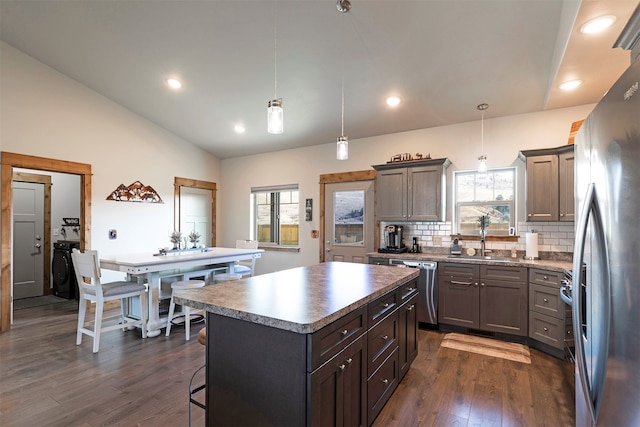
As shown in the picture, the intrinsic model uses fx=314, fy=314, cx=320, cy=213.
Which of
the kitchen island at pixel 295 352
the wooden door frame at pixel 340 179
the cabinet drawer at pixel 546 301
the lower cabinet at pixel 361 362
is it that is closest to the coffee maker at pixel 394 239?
the wooden door frame at pixel 340 179

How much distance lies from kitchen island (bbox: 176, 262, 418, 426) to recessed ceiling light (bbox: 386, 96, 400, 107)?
8.71 feet

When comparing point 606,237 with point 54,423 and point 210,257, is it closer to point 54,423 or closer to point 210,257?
point 54,423

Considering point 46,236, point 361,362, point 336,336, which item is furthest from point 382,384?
point 46,236

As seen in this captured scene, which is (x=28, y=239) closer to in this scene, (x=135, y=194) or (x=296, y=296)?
(x=135, y=194)

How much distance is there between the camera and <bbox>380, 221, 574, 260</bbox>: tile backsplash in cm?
367

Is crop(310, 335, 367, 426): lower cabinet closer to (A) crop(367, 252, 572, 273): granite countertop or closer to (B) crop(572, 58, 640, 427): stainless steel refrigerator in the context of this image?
(B) crop(572, 58, 640, 427): stainless steel refrigerator

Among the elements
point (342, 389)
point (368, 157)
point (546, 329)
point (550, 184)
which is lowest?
point (546, 329)

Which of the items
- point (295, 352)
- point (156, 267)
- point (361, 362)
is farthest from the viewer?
point (156, 267)

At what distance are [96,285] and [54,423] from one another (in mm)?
1414

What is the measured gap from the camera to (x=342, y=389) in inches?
61.9

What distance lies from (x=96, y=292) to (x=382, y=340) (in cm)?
294

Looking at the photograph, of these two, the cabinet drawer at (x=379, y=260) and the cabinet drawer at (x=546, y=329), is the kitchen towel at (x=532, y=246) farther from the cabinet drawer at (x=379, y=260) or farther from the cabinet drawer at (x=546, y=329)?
the cabinet drawer at (x=379, y=260)

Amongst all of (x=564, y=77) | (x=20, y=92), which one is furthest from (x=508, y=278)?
(x=20, y=92)

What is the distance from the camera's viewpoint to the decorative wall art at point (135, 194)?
5043 millimetres
